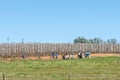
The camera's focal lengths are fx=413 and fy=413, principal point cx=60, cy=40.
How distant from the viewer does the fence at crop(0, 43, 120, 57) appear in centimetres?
7650

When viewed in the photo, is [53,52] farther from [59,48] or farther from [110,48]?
[110,48]

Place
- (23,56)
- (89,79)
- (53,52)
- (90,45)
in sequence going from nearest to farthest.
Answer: (89,79) < (23,56) < (53,52) < (90,45)

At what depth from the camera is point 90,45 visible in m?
83.1

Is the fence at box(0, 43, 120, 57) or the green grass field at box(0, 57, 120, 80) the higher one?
the fence at box(0, 43, 120, 57)

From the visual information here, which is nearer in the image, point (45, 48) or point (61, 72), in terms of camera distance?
point (61, 72)

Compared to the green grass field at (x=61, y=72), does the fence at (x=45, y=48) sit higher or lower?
higher

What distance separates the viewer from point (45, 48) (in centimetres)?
7975

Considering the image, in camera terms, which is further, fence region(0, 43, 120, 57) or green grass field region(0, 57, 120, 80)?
fence region(0, 43, 120, 57)

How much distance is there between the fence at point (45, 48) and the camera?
76.5m

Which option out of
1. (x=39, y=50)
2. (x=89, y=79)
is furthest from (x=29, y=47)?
(x=89, y=79)

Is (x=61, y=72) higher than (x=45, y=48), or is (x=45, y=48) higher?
(x=45, y=48)

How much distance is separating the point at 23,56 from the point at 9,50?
4.70 meters

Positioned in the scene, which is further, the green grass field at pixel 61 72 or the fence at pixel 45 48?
the fence at pixel 45 48

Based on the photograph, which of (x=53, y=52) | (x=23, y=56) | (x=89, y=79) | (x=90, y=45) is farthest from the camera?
(x=90, y=45)
